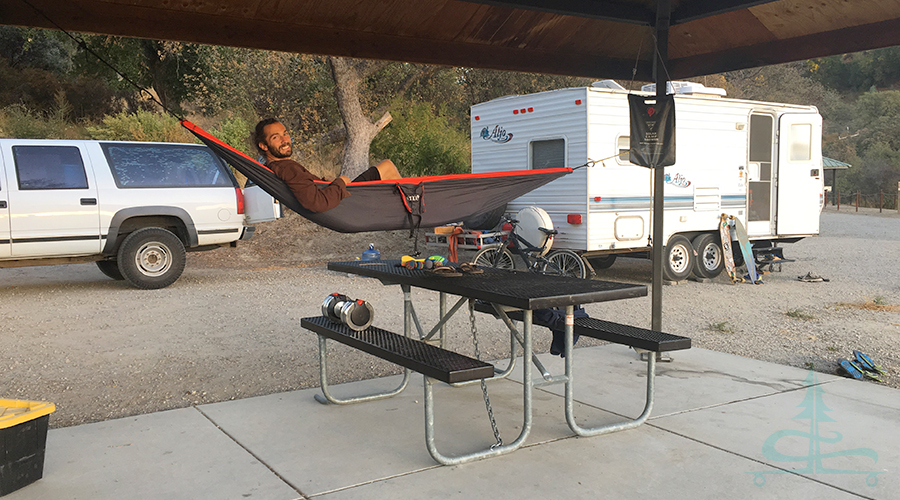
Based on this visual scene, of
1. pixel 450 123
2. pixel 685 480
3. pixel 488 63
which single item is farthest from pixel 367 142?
pixel 685 480

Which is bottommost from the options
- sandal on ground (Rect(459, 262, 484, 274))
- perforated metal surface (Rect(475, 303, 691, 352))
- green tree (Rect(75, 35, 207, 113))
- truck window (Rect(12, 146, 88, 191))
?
perforated metal surface (Rect(475, 303, 691, 352))

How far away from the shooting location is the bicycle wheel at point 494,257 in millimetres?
9328

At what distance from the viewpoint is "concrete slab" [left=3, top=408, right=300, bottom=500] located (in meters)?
3.09

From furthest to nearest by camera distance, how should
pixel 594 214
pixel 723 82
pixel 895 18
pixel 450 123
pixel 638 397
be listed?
pixel 723 82
pixel 450 123
pixel 594 214
pixel 895 18
pixel 638 397

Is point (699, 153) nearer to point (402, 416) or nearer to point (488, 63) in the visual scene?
point (488, 63)

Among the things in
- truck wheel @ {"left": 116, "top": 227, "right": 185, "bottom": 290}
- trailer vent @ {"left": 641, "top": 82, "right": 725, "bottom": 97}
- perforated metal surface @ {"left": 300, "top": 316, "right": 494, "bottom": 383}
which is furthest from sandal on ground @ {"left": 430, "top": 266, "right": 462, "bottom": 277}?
trailer vent @ {"left": 641, "top": 82, "right": 725, "bottom": 97}

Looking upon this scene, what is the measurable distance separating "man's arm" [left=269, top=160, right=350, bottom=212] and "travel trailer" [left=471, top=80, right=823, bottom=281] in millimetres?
5534

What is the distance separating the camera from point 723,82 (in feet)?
96.8

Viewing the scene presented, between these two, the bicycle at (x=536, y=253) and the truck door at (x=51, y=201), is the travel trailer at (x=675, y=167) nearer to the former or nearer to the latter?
the bicycle at (x=536, y=253)

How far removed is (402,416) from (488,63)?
3.13 metres

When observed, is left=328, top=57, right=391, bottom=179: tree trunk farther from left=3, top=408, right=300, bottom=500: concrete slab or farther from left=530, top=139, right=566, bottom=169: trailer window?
left=3, top=408, right=300, bottom=500: concrete slab

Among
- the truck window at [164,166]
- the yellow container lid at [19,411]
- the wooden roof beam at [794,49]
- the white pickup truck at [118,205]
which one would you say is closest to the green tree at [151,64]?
the truck window at [164,166]

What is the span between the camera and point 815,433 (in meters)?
3.76

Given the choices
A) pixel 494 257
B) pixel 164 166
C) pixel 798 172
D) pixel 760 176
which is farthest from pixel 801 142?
pixel 164 166
